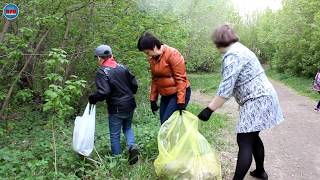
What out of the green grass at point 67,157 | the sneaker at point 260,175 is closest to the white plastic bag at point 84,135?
the green grass at point 67,157

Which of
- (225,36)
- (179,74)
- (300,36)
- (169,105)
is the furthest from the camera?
(300,36)

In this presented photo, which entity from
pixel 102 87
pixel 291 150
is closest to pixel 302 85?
pixel 291 150

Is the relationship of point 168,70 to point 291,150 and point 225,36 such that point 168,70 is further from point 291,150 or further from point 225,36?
point 291,150

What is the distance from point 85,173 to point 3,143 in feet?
9.30

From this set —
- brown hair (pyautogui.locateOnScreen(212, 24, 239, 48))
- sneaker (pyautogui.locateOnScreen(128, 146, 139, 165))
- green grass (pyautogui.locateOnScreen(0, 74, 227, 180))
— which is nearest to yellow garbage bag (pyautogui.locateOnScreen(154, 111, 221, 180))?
green grass (pyautogui.locateOnScreen(0, 74, 227, 180))

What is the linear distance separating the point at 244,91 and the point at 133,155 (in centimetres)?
183

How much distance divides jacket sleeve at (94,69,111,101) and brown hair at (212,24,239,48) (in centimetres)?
156

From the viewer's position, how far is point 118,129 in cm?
538

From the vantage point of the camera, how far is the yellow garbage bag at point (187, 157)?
434cm

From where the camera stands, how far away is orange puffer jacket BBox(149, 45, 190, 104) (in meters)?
4.86

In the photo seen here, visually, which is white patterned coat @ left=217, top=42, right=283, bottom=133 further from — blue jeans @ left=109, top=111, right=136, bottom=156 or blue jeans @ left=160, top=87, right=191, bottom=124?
blue jeans @ left=109, top=111, right=136, bottom=156

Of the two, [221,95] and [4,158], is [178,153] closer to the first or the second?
[221,95]

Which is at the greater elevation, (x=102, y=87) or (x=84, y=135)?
(x=102, y=87)

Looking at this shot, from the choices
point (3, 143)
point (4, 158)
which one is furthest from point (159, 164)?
point (3, 143)
